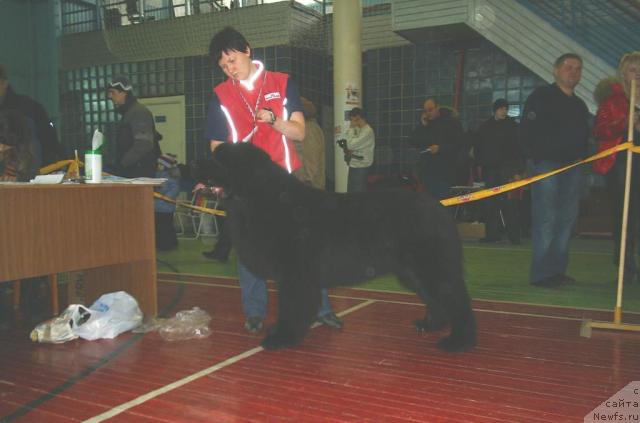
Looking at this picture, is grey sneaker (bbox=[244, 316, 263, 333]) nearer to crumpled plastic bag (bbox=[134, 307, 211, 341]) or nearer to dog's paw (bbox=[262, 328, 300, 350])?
crumpled plastic bag (bbox=[134, 307, 211, 341])

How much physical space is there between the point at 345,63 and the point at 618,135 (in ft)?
18.3

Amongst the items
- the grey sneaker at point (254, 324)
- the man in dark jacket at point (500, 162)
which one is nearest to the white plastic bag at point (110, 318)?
the grey sneaker at point (254, 324)

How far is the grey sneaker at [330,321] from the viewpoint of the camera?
351cm

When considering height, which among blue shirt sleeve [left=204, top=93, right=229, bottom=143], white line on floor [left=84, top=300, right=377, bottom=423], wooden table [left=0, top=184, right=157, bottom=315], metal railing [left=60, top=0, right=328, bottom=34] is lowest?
white line on floor [left=84, top=300, right=377, bottom=423]

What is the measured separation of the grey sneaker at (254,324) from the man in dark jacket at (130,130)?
2975 mm

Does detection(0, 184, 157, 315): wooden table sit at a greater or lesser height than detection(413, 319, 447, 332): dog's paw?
greater

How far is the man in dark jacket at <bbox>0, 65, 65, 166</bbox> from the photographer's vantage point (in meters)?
4.42

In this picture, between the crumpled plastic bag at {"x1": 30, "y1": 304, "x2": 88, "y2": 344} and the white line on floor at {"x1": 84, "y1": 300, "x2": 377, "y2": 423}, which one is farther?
the crumpled plastic bag at {"x1": 30, "y1": 304, "x2": 88, "y2": 344}

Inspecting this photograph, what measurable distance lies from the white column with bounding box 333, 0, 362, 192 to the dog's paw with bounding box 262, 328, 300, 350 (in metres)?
6.40

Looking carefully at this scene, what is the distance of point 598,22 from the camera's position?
28.5 ft

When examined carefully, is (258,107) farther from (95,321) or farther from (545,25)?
(545,25)

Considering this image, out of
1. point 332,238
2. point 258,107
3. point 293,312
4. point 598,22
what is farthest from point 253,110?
point 598,22

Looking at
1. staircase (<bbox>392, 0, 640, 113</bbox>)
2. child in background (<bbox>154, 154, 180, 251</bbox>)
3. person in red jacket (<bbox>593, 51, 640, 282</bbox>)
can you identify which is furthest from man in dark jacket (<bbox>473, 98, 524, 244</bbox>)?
child in background (<bbox>154, 154, 180, 251</bbox>)

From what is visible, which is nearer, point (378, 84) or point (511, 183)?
point (511, 183)
